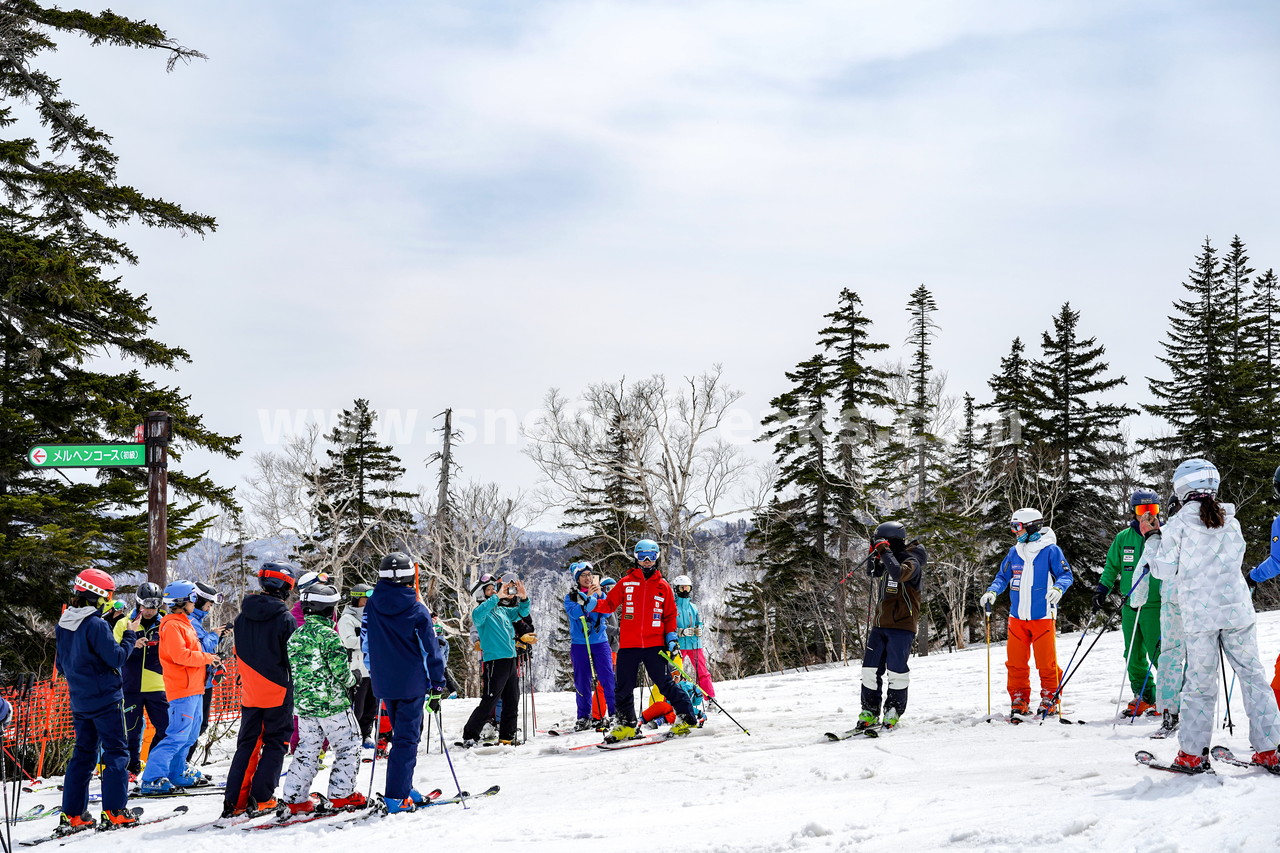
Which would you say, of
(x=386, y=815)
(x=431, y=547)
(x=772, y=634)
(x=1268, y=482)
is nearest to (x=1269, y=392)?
(x=1268, y=482)

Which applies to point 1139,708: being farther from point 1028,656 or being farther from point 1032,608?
point 1032,608

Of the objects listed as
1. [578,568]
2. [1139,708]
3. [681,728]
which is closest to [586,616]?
[578,568]

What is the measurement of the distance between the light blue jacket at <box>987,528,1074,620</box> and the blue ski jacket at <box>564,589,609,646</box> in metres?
4.50

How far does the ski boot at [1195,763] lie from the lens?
548cm

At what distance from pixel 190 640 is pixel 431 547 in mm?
28326

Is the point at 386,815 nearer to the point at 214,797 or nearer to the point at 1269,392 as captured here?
the point at 214,797

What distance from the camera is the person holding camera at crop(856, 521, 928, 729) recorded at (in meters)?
8.58

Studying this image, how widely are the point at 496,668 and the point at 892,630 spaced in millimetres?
4286

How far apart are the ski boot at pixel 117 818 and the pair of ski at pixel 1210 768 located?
7183 millimetres

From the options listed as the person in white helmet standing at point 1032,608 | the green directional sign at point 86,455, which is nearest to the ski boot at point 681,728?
the person in white helmet standing at point 1032,608

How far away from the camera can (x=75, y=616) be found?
268 inches

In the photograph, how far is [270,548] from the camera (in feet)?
138

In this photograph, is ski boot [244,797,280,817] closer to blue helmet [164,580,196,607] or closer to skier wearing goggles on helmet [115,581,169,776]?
skier wearing goggles on helmet [115,581,169,776]

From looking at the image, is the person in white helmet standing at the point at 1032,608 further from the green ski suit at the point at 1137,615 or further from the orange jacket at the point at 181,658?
the orange jacket at the point at 181,658
